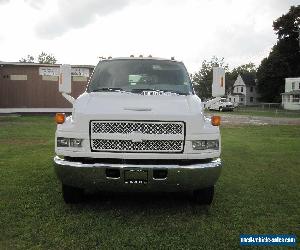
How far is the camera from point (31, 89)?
30.4m

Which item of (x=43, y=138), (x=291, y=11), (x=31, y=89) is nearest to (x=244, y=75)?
(x=291, y=11)

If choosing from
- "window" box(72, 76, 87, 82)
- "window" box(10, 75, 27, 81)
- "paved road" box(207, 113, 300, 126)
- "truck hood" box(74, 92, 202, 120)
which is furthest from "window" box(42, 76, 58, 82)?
"truck hood" box(74, 92, 202, 120)

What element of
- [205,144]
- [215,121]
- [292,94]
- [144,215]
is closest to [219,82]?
[215,121]

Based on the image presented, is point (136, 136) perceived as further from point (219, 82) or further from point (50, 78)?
point (50, 78)

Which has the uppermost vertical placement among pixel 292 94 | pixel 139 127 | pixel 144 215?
pixel 292 94

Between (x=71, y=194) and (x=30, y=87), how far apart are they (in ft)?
86.5

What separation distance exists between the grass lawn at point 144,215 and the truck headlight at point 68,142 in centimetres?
91

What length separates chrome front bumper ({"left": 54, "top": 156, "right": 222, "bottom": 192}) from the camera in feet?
15.7

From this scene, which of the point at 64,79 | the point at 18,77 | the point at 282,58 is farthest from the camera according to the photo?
the point at 282,58

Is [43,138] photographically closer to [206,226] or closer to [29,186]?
[29,186]

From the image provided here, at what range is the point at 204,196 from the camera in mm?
5645

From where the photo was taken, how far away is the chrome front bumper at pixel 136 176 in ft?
15.7

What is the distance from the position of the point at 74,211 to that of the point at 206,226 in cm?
177

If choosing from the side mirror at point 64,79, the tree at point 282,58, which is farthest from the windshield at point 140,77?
the tree at point 282,58
